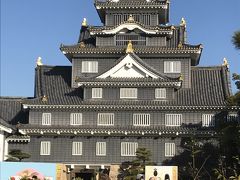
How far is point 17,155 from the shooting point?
43781 mm

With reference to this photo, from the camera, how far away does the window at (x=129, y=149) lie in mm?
44644

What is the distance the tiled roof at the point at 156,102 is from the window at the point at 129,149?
334cm

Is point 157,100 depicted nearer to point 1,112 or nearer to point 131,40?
point 131,40

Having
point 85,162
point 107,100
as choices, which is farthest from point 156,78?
point 85,162

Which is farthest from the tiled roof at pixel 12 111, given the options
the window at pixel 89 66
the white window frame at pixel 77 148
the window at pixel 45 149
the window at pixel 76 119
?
the window at pixel 89 66

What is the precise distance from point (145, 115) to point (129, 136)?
2373 millimetres

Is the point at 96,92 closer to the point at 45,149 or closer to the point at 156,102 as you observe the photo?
the point at 156,102

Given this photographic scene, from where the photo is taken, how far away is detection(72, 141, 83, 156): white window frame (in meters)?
45.0

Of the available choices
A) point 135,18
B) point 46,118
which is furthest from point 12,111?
A: point 135,18

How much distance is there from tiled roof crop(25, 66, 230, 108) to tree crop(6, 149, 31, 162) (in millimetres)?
4458

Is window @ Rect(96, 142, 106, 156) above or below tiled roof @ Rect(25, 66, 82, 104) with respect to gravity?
below

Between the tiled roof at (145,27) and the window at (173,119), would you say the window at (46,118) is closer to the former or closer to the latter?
the tiled roof at (145,27)

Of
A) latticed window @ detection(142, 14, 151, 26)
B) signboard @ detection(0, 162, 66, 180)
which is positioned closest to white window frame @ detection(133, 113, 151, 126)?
latticed window @ detection(142, 14, 151, 26)

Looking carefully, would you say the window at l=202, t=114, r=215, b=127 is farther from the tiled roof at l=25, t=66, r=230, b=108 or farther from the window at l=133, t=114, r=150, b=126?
the window at l=133, t=114, r=150, b=126
